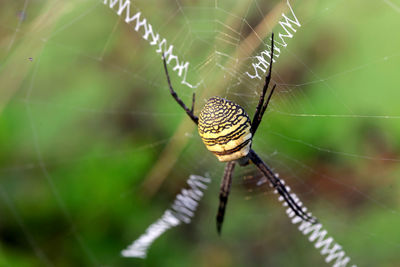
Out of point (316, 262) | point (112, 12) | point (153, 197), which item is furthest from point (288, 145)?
point (112, 12)

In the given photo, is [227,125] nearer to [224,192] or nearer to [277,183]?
[277,183]

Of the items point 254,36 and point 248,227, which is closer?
point 254,36

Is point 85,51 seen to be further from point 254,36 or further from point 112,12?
point 254,36

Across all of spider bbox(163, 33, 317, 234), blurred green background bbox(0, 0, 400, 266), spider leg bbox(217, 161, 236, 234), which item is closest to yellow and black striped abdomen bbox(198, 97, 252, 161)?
spider bbox(163, 33, 317, 234)

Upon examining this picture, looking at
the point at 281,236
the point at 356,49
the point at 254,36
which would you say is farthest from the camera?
the point at 281,236

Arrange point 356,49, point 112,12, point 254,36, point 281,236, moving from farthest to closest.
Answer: point 112,12 < point 281,236 < point 356,49 < point 254,36

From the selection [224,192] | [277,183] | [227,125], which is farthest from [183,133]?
[227,125]

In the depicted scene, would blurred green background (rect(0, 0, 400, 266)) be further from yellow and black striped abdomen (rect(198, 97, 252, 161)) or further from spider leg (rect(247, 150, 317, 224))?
yellow and black striped abdomen (rect(198, 97, 252, 161))

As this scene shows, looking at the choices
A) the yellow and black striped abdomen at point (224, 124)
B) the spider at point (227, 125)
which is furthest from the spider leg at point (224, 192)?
the yellow and black striped abdomen at point (224, 124)
